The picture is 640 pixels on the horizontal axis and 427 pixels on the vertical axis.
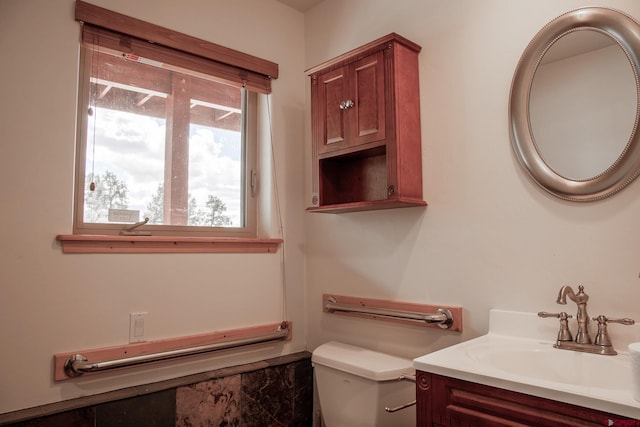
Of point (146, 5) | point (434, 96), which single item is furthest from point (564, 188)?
point (146, 5)

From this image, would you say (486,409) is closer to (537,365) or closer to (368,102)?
(537,365)

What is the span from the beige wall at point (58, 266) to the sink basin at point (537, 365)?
39.9 inches

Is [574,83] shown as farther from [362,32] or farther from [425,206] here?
[362,32]

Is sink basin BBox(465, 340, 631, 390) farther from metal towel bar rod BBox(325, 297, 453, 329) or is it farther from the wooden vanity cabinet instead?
metal towel bar rod BBox(325, 297, 453, 329)

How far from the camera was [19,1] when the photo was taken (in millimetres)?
1439

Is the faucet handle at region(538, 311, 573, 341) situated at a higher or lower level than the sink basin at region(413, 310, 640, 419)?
higher

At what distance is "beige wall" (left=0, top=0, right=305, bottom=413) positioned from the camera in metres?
1.38

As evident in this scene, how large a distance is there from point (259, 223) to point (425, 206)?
0.83 meters

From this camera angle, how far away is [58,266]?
1.46 m

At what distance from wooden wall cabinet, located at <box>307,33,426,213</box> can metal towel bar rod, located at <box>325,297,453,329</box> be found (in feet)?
1.38

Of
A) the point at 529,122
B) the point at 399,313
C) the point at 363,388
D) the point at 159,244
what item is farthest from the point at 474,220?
the point at 159,244

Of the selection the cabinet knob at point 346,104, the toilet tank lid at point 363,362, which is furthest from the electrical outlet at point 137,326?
the cabinet knob at point 346,104

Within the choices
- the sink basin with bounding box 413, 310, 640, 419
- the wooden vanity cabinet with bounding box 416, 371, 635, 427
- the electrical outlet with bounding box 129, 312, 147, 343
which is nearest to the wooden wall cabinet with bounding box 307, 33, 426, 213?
the sink basin with bounding box 413, 310, 640, 419

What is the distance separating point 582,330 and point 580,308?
6cm
